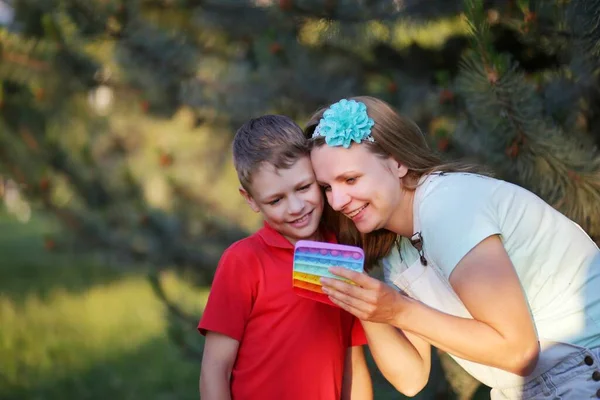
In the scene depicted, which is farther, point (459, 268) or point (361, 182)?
point (361, 182)

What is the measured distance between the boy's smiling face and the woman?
2.1 inches

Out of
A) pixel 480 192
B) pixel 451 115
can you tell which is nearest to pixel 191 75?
pixel 451 115

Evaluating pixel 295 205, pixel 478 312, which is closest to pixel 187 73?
pixel 295 205

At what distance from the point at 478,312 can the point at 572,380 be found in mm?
319

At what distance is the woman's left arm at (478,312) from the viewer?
6.04 ft

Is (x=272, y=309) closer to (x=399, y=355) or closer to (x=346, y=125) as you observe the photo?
(x=399, y=355)

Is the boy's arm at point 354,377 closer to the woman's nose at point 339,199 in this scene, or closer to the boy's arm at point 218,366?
the boy's arm at point 218,366

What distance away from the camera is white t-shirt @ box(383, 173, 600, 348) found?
6.40 ft

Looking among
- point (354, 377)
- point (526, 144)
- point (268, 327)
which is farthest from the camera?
point (526, 144)

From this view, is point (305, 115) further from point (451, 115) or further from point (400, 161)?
point (400, 161)

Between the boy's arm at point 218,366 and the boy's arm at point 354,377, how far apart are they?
0.38 meters

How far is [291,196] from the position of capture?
2.18 meters

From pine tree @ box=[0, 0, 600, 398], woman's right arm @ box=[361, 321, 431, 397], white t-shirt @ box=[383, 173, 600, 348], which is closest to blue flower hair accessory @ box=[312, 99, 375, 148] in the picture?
white t-shirt @ box=[383, 173, 600, 348]

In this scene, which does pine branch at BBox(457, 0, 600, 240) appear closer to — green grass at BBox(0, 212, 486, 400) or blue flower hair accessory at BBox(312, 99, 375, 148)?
blue flower hair accessory at BBox(312, 99, 375, 148)
